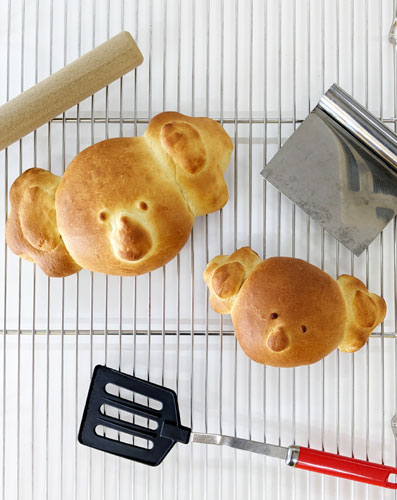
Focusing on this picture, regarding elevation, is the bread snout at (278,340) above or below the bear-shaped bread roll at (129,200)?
below

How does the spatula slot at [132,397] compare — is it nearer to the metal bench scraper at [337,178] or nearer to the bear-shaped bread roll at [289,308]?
the bear-shaped bread roll at [289,308]

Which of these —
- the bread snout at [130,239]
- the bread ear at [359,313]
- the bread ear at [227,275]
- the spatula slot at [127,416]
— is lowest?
the spatula slot at [127,416]

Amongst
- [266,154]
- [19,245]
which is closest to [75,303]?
[19,245]

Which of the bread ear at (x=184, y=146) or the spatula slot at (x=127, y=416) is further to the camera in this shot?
the spatula slot at (x=127, y=416)

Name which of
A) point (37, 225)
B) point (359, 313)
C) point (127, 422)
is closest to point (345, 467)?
point (359, 313)

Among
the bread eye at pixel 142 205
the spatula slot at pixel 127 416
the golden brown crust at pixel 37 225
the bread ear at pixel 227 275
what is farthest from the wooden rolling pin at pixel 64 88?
the spatula slot at pixel 127 416

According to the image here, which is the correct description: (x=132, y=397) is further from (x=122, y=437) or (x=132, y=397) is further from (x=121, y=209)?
(x=121, y=209)

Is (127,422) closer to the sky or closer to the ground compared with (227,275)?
closer to the ground
